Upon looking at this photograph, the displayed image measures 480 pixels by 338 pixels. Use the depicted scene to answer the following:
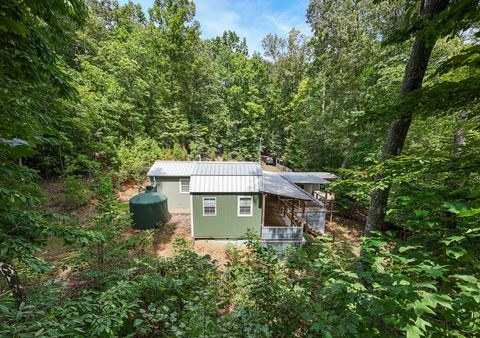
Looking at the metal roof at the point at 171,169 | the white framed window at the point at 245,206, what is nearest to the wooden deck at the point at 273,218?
the white framed window at the point at 245,206

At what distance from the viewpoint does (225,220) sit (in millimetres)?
10102

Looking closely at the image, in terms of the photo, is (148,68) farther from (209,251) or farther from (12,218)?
(12,218)

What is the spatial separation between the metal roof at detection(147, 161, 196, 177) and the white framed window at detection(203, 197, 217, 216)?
3875 mm

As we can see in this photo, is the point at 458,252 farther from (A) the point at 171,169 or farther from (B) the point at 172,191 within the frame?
(A) the point at 171,169

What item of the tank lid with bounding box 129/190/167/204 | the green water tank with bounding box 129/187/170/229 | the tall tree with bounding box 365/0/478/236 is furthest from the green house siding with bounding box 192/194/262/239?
the tall tree with bounding box 365/0/478/236

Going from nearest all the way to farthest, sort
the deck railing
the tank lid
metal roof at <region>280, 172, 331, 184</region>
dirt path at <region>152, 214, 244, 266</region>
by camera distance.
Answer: dirt path at <region>152, 214, 244, 266</region>
the deck railing
the tank lid
metal roof at <region>280, 172, 331, 184</region>

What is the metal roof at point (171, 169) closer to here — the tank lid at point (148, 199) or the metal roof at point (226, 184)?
the tank lid at point (148, 199)

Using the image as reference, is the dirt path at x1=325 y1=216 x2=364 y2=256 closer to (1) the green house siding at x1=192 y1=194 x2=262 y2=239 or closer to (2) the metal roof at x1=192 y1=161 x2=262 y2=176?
(1) the green house siding at x1=192 y1=194 x2=262 y2=239

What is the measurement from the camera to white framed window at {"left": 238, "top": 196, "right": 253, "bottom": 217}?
32.5 ft

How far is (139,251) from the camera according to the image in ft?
26.9

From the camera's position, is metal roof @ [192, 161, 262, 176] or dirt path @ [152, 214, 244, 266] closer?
dirt path @ [152, 214, 244, 266]

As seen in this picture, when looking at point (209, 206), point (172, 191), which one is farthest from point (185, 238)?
point (172, 191)

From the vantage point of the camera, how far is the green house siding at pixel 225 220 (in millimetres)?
9922

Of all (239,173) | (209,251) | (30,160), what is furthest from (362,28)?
(30,160)
